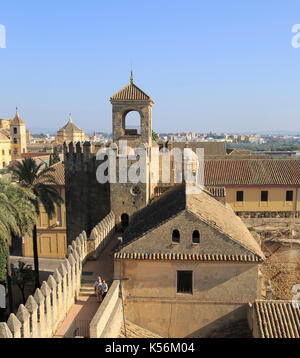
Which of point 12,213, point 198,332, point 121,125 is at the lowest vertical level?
point 198,332

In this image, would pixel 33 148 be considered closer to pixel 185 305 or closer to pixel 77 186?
pixel 77 186

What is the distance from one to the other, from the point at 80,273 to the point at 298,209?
2336 cm

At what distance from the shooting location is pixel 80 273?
18688 mm

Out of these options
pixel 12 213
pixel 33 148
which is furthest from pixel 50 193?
pixel 33 148

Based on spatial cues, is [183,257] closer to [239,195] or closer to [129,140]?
[129,140]

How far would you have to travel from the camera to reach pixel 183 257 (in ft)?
54.3

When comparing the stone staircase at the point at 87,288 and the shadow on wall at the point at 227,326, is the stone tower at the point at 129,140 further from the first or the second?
the shadow on wall at the point at 227,326

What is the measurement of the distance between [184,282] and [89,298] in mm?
4519

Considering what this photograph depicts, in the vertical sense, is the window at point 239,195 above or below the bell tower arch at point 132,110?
below

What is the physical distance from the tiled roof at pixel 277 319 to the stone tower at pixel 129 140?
1097 cm

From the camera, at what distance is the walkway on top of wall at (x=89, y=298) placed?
15.3m

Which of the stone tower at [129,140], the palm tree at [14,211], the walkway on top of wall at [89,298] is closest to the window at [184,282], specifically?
the walkway on top of wall at [89,298]

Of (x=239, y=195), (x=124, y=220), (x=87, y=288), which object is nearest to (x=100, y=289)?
(x=87, y=288)
